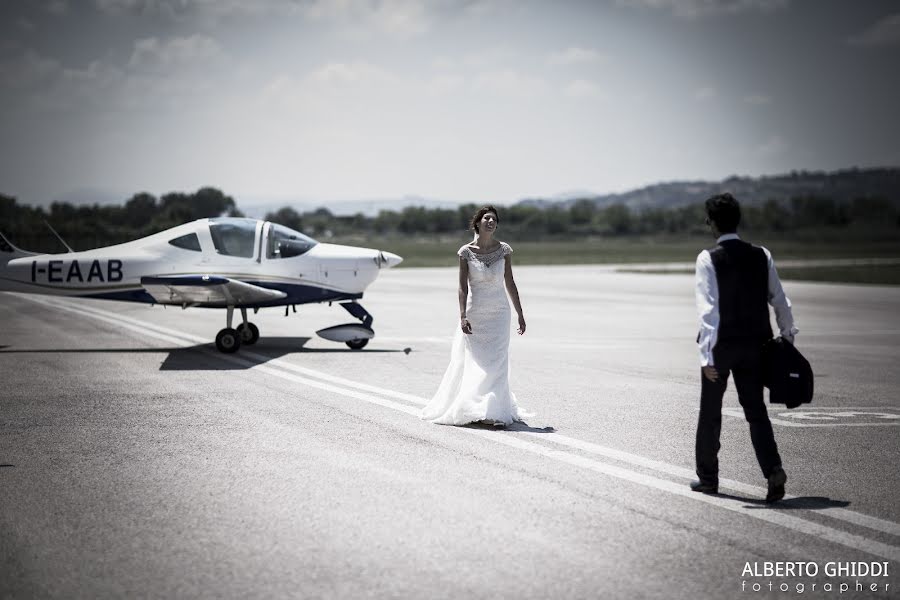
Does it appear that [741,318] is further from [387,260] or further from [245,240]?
[245,240]

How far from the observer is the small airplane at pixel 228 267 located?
14.6 metres

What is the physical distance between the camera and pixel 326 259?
1480 centimetres

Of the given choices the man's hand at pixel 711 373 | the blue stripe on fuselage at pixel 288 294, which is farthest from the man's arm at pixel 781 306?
the blue stripe on fuselage at pixel 288 294

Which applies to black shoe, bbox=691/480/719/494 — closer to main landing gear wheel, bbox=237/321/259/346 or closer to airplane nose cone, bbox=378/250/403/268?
airplane nose cone, bbox=378/250/403/268

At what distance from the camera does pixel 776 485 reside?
5.67 metres

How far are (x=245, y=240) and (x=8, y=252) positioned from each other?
4.39 meters

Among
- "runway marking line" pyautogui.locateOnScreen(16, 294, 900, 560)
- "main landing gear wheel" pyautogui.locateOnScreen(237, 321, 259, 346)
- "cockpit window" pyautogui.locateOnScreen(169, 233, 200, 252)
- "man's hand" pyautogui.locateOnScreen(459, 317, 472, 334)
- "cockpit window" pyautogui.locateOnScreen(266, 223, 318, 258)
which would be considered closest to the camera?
"runway marking line" pyautogui.locateOnScreen(16, 294, 900, 560)

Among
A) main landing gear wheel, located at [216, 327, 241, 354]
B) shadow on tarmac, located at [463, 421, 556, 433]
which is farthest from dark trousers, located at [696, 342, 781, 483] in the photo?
main landing gear wheel, located at [216, 327, 241, 354]

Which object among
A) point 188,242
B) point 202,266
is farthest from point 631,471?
point 188,242

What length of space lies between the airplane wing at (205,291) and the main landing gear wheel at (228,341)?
61 cm

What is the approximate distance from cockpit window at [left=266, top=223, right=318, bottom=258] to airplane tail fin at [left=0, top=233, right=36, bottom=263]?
436 centimetres

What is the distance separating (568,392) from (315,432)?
3.60m

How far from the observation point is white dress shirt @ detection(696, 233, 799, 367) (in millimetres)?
5660

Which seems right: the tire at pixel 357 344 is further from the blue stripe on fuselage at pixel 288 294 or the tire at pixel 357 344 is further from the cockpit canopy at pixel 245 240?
the cockpit canopy at pixel 245 240
